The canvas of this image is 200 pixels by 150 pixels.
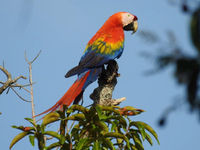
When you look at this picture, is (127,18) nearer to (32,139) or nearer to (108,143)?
(108,143)

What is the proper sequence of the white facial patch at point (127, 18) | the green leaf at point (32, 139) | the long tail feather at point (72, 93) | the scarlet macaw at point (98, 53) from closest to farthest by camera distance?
the green leaf at point (32, 139) < the long tail feather at point (72, 93) < the scarlet macaw at point (98, 53) < the white facial patch at point (127, 18)

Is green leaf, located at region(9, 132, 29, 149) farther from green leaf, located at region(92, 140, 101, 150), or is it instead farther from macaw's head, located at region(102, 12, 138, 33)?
macaw's head, located at region(102, 12, 138, 33)

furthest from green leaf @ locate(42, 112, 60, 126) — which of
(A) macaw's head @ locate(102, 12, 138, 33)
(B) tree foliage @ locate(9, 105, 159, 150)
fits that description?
(A) macaw's head @ locate(102, 12, 138, 33)

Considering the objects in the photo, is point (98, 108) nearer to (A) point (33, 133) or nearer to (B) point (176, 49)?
(A) point (33, 133)

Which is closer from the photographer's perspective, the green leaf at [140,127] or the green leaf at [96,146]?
the green leaf at [96,146]

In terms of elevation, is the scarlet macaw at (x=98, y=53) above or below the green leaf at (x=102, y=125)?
above

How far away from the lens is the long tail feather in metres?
3.16

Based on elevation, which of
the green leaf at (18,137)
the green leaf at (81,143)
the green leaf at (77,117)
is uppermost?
the green leaf at (77,117)

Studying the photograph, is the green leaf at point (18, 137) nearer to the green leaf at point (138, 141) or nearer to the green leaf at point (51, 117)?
the green leaf at point (51, 117)

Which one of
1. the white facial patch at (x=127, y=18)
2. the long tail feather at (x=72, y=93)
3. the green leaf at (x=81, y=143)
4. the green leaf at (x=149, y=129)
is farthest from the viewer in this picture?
the white facial patch at (x=127, y=18)

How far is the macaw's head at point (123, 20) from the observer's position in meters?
4.55

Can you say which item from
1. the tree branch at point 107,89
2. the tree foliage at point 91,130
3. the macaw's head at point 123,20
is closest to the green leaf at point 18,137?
the tree foliage at point 91,130

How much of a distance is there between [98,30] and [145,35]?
3.91 metres

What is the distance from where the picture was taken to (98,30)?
454 cm
